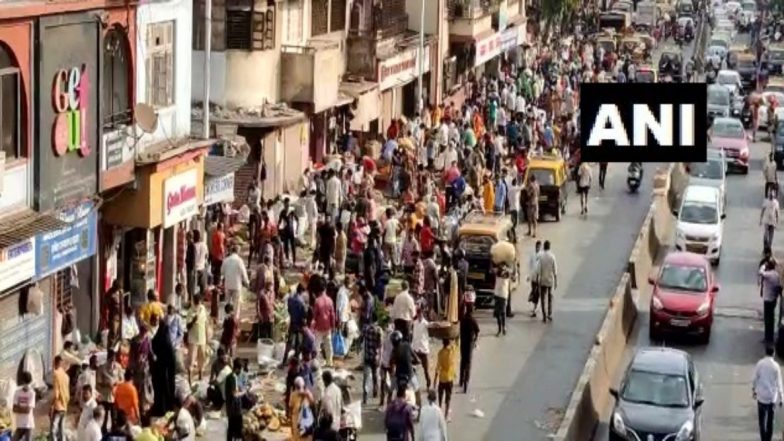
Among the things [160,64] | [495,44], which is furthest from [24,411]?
[495,44]

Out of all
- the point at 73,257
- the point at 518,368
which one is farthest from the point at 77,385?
the point at 518,368

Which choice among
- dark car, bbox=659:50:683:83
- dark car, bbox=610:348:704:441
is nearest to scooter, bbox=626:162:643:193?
dark car, bbox=610:348:704:441

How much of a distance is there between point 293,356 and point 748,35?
92.1 m

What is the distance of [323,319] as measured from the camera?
28969mm

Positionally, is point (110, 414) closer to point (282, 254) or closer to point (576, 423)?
point (576, 423)

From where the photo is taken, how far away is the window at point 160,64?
102 ft

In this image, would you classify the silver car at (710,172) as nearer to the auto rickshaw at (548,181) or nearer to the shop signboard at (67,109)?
the auto rickshaw at (548,181)

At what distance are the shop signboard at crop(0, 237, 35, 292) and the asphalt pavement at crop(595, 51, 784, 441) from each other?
8.32 meters

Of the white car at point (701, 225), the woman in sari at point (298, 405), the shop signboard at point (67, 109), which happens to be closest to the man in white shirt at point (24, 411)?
the woman in sari at point (298, 405)

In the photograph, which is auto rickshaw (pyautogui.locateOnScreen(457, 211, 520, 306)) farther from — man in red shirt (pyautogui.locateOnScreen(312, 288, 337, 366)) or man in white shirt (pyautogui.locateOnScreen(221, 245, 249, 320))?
man in red shirt (pyautogui.locateOnScreen(312, 288, 337, 366))

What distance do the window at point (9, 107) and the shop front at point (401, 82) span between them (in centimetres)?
2602

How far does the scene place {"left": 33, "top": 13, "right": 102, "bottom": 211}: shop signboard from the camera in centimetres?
2625

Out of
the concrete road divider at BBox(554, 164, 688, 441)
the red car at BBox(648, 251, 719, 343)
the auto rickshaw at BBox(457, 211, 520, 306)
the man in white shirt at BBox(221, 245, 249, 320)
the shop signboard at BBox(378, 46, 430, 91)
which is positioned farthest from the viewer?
the shop signboard at BBox(378, 46, 430, 91)

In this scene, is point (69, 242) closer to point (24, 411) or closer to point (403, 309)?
point (24, 411)
